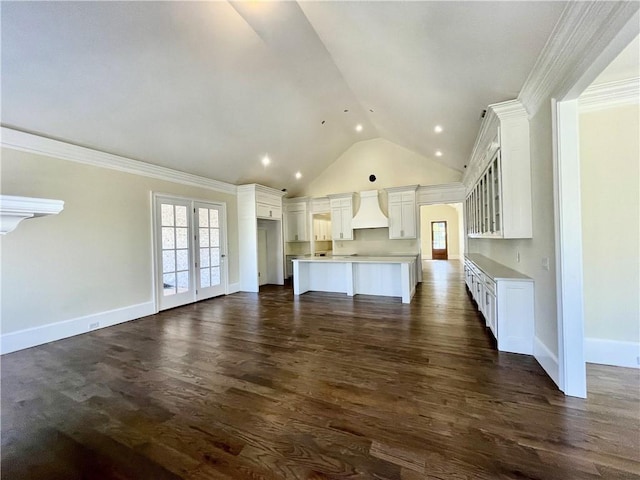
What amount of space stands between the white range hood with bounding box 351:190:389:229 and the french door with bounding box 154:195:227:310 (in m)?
3.74

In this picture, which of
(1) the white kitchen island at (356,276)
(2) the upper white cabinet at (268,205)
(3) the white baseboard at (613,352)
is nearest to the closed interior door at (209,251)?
(2) the upper white cabinet at (268,205)

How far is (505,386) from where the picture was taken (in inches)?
92.9

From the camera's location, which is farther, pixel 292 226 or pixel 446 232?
pixel 446 232

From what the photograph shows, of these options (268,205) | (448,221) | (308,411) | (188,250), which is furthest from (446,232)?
(308,411)

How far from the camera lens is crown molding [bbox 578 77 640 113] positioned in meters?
2.53

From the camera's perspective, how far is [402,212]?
7.55m

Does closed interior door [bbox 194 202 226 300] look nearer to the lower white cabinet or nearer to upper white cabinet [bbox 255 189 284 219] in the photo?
upper white cabinet [bbox 255 189 284 219]

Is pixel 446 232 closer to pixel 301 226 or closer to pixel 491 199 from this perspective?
pixel 301 226

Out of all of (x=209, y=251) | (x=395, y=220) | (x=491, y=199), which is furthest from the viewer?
(x=395, y=220)

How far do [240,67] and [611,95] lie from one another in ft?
14.1

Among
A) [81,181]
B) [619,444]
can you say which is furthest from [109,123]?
[619,444]

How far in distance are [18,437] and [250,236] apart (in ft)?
17.7

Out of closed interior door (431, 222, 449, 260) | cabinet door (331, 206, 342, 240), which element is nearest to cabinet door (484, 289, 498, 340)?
cabinet door (331, 206, 342, 240)

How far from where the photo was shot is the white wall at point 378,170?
7618 mm
